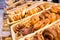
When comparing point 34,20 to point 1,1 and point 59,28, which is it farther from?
point 1,1

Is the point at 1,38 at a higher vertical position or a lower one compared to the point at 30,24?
lower

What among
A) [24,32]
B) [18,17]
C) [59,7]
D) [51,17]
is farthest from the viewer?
[18,17]

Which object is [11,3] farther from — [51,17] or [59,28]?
[59,28]

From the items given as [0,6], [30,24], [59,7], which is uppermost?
[59,7]

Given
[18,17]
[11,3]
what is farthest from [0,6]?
[18,17]

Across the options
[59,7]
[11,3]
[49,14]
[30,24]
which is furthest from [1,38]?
[11,3]

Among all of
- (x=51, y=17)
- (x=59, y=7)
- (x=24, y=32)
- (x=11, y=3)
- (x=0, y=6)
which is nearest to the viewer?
(x=24, y=32)

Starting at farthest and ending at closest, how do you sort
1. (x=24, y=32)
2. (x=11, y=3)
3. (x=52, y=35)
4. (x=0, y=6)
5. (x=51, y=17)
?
(x=0, y=6) → (x=11, y=3) → (x=51, y=17) → (x=24, y=32) → (x=52, y=35)

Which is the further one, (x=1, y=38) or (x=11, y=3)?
(x=11, y=3)

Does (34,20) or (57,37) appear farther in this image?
(34,20)
